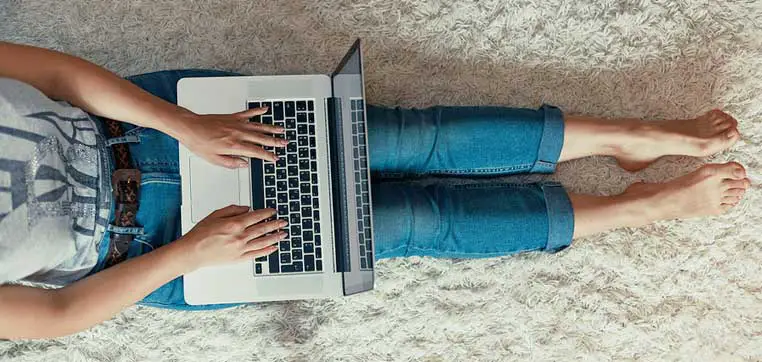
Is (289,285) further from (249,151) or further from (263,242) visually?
(249,151)

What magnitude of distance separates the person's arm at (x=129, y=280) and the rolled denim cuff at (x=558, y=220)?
42cm

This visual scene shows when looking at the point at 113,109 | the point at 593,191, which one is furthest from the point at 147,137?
the point at 593,191

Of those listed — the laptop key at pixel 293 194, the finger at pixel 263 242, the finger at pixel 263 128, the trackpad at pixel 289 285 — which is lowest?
the trackpad at pixel 289 285

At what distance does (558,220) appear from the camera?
3.14 ft

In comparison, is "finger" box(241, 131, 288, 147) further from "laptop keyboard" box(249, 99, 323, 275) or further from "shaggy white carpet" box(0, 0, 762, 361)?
"shaggy white carpet" box(0, 0, 762, 361)

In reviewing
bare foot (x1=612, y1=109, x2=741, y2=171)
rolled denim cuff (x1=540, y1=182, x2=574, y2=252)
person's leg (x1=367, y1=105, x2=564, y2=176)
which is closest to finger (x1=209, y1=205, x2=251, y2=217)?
person's leg (x1=367, y1=105, x2=564, y2=176)

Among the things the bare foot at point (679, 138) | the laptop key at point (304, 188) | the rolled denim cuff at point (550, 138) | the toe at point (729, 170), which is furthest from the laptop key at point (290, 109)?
the toe at point (729, 170)

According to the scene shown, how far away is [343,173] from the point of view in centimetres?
89

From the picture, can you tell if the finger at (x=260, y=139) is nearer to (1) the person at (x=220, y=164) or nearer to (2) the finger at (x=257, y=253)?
(1) the person at (x=220, y=164)

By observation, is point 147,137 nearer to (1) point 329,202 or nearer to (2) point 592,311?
(1) point 329,202

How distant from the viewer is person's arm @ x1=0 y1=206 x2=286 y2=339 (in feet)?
2.47

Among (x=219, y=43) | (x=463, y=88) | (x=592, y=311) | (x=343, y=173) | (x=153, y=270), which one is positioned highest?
(x=219, y=43)

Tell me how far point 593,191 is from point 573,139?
0.14 m

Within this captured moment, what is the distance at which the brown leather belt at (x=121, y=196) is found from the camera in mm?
865
